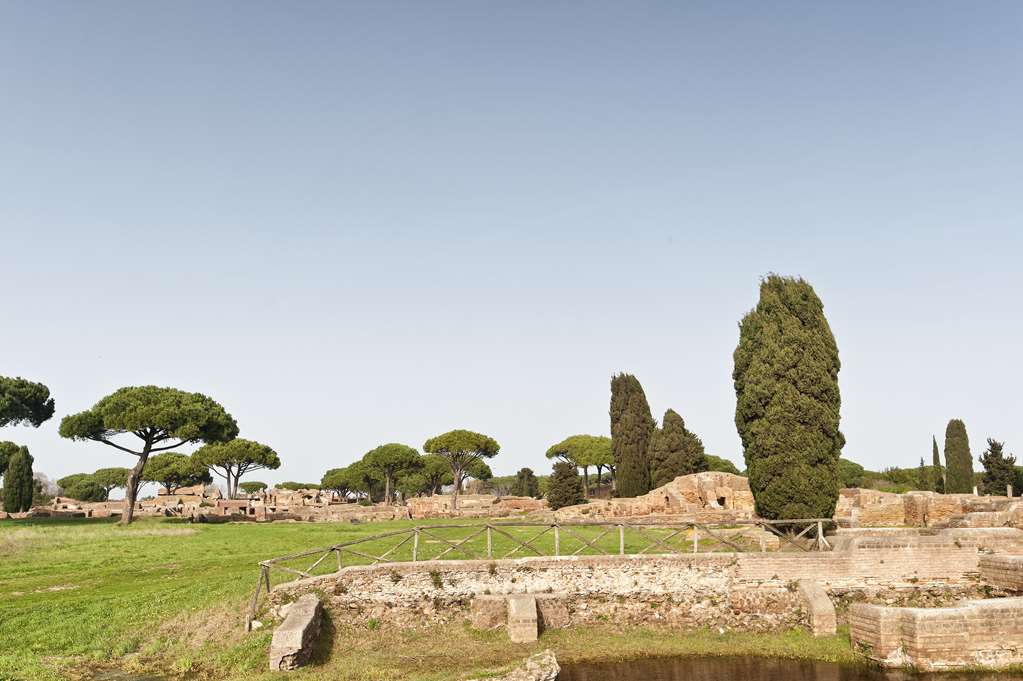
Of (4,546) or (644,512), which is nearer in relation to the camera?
(4,546)

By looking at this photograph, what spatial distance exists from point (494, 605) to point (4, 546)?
65.9 ft

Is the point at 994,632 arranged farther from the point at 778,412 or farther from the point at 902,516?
the point at 902,516

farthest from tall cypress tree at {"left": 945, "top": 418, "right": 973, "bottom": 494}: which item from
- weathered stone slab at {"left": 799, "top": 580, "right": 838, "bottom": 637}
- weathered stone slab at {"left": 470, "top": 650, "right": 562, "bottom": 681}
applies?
weathered stone slab at {"left": 470, "top": 650, "right": 562, "bottom": 681}

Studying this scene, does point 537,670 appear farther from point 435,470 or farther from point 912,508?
point 435,470

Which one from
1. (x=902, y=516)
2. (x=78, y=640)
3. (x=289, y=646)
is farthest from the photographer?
(x=902, y=516)

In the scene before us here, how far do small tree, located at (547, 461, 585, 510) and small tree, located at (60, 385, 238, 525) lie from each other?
21.8m

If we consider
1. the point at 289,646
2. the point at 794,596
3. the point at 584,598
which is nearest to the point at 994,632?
the point at 794,596

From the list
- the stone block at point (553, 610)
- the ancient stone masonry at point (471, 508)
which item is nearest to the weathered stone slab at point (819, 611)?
the stone block at point (553, 610)

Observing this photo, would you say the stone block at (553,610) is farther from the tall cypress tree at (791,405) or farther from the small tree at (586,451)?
the small tree at (586,451)

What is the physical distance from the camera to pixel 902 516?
1249 inches

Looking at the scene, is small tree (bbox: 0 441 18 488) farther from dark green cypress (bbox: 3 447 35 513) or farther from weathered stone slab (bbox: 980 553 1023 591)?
weathered stone slab (bbox: 980 553 1023 591)

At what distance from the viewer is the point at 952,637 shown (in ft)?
41.0

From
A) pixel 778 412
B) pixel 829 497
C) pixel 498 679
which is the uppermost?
pixel 778 412

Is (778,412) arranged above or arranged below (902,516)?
above
